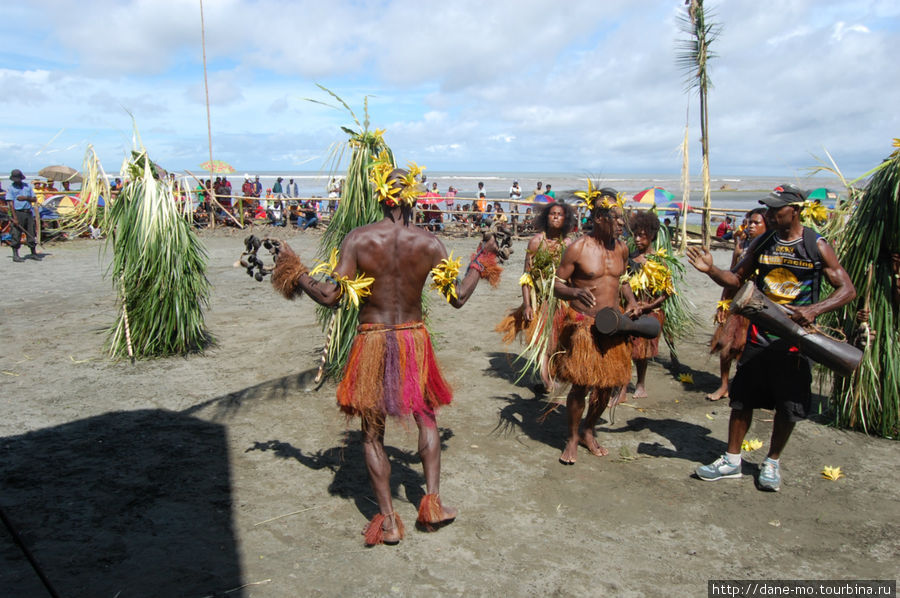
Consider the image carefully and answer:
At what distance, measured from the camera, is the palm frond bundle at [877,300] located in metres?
4.68

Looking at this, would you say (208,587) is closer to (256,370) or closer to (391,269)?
(391,269)

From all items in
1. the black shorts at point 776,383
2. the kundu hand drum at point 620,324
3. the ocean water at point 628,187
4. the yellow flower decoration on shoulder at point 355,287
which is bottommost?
the black shorts at point 776,383

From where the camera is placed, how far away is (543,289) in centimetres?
537

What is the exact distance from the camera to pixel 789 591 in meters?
3.07

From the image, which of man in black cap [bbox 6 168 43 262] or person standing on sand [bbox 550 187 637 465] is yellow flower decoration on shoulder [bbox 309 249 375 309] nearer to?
person standing on sand [bbox 550 187 637 465]

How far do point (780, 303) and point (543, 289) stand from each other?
1837mm

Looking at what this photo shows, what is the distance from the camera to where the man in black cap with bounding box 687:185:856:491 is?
3.92 m

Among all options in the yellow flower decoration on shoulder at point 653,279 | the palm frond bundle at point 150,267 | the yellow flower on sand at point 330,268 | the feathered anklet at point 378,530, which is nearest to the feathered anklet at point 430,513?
the feathered anklet at point 378,530

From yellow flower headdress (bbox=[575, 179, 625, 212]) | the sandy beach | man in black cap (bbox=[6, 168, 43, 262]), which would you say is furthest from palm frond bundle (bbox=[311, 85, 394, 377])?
man in black cap (bbox=[6, 168, 43, 262])

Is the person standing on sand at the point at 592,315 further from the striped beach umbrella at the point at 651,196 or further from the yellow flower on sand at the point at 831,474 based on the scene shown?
the striped beach umbrella at the point at 651,196

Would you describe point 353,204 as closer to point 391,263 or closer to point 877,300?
point 391,263

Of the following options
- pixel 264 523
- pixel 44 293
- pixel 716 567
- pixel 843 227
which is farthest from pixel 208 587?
pixel 44 293

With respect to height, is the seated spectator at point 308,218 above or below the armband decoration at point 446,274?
above

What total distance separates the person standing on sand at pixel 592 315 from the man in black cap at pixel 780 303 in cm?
69
